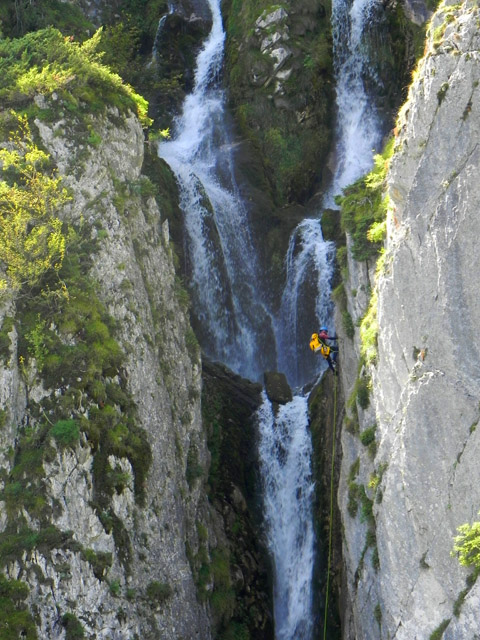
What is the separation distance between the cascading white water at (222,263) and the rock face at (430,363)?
11.3 m

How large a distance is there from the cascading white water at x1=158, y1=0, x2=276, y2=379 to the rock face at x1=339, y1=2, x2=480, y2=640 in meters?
11.3

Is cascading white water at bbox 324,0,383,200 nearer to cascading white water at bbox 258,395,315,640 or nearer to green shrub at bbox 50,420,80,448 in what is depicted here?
cascading white water at bbox 258,395,315,640

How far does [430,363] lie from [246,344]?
45.4ft

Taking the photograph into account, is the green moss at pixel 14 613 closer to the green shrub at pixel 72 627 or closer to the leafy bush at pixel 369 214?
the green shrub at pixel 72 627

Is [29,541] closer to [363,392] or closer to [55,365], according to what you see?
[55,365]

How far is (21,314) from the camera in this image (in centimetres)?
1883

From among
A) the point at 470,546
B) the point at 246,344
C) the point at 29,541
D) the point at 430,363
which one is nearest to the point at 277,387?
the point at 246,344

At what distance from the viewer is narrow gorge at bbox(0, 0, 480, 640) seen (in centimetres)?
1531

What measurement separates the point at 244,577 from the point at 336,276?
10.7m

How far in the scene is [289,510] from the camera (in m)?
24.0

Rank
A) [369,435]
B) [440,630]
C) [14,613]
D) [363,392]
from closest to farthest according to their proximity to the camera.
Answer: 1. [440,630]
2. [14,613]
3. [369,435]
4. [363,392]

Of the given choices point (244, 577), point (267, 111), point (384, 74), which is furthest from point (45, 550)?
point (384, 74)

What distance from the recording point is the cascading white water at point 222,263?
1121 inches

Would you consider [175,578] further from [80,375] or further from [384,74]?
[384,74]
